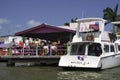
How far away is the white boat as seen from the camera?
20.3 m

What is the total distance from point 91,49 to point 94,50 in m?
0.23

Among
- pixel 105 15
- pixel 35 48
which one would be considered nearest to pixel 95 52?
pixel 35 48

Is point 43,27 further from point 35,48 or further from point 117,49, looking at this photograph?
point 117,49

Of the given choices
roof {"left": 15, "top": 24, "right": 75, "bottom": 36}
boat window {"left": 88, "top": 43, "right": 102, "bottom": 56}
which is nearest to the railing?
roof {"left": 15, "top": 24, "right": 75, "bottom": 36}

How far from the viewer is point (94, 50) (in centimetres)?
2186

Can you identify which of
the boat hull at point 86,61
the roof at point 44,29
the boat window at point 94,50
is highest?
the roof at point 44,29

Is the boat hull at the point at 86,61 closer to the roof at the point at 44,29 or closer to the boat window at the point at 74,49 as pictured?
the boat window at the point at 74,49

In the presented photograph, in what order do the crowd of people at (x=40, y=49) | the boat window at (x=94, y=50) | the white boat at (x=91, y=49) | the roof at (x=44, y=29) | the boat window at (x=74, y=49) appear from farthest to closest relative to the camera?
the roof at (x=44, y=29)
the crowd of people at (x=40, y=49)
the boat window at (x=74, y=49)
the boat window at (x=94, y=50)
the white boat at (x=91, y=49)

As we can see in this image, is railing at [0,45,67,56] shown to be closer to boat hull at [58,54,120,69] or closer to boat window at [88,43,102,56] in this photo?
boat window at [88,43,102,56]

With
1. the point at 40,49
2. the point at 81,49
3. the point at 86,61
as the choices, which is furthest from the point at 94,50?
the point at 40,49

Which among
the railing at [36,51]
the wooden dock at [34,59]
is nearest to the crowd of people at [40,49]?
the railing at [36,51]

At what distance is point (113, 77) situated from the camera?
1778cm

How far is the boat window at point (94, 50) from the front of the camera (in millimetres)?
21577

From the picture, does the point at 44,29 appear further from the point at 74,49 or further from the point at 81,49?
the point at 81,49
